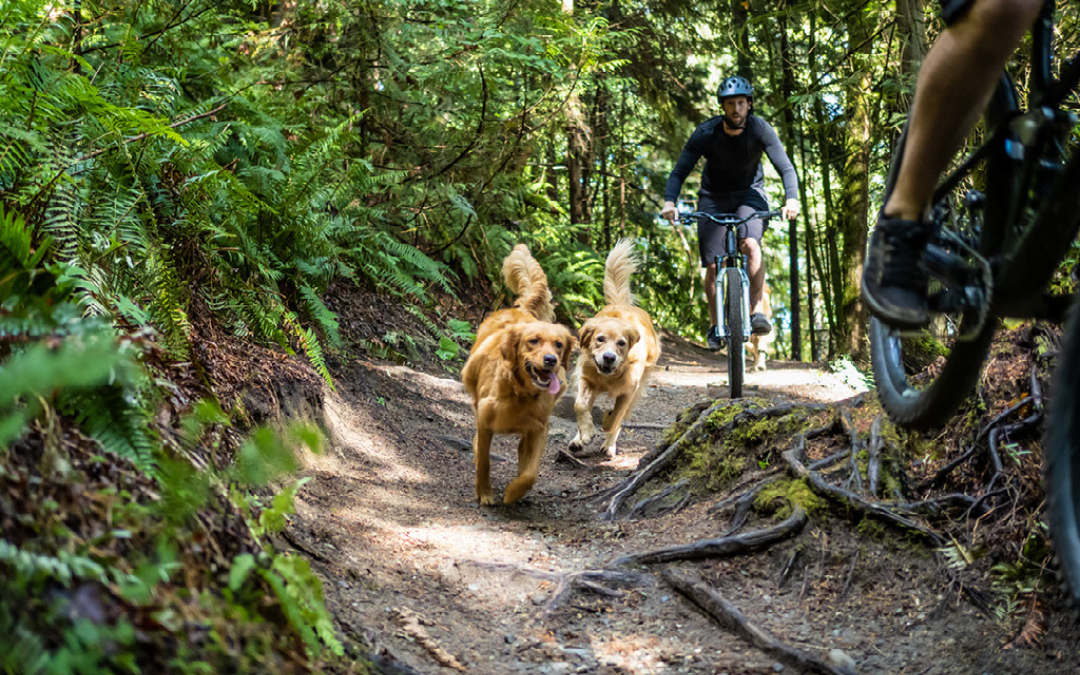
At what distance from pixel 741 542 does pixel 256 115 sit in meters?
4.65

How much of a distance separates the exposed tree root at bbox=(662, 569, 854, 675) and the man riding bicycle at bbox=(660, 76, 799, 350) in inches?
156

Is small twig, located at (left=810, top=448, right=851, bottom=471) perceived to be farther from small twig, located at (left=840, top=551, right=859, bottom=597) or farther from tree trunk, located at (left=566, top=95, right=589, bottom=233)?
tree trunk, located at (left=566, top=95, right=589, bottom=233)

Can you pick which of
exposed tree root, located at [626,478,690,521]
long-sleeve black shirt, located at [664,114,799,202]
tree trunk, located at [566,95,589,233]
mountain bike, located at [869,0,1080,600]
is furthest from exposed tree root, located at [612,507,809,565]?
tree trunk, located at [566,95,589,233]

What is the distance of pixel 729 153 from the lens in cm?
766

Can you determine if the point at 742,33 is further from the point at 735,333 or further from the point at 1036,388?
the point at 1036,388

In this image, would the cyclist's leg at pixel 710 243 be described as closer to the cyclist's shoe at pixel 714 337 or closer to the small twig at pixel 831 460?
the cyclist's shoe at pixel 714 337

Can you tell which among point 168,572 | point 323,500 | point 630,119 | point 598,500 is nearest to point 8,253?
point 168,572

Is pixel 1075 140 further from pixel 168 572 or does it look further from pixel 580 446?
pixel 168 572

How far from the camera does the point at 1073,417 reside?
6.08ft

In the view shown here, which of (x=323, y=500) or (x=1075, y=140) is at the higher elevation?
(x=1075, y=140)

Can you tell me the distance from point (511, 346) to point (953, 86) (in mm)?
3868

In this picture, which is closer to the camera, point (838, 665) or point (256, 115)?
point (838, 665)

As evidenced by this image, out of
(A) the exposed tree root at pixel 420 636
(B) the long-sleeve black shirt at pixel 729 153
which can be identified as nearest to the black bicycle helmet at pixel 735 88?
(B) the long-sleeve black shirt at pixel 729 153

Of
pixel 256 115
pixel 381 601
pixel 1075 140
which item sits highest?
pixel 256 115
